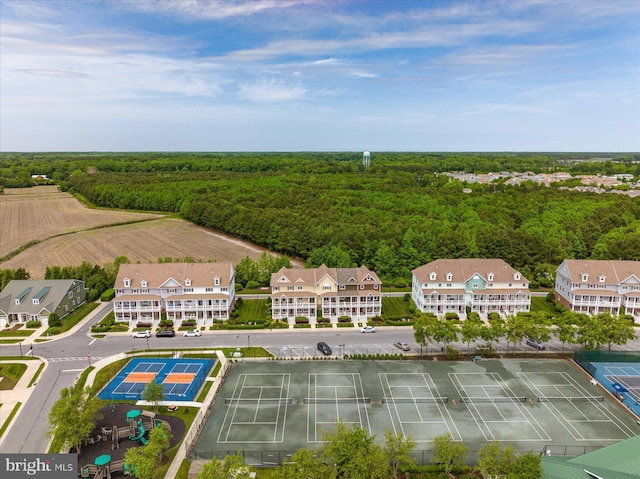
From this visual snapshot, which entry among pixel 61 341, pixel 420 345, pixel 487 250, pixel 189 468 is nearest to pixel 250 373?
pixel 189 468

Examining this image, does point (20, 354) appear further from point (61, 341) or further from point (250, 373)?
point (250, 373)

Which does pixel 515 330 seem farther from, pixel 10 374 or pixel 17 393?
pixel 10 374

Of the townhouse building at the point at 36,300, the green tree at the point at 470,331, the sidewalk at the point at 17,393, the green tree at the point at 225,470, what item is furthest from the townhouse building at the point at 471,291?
the townhouse building at the point at 36,300

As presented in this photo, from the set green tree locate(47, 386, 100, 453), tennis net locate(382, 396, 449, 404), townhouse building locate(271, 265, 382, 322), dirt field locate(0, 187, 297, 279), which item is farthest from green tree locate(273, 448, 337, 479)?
dirt field locate(0, 187, 297, 279)

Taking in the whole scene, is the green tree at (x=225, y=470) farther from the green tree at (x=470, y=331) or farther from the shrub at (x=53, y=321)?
the shrub at (x=53, y=321)

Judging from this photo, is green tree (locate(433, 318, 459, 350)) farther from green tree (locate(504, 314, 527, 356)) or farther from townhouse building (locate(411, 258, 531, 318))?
townhouse building (locate(411, 258, 531, 318))

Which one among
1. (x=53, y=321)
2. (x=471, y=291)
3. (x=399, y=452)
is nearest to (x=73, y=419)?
(x=399, y=452)

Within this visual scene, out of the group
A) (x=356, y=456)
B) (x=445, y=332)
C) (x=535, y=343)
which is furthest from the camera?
(x=535, y=343)
